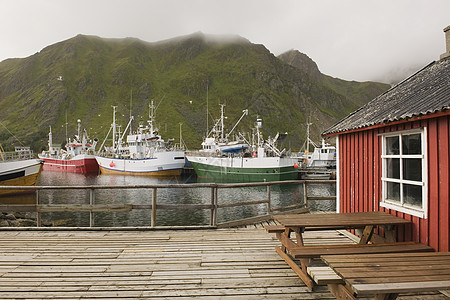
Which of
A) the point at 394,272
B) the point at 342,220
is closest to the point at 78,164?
the point at 342,220

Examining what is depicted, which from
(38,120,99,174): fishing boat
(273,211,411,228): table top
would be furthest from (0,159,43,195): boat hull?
(38,120,99,174): fishing boat

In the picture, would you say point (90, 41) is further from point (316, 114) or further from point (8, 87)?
point (316, 114)

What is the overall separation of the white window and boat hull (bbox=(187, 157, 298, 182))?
34.5 m

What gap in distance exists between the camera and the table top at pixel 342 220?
4.56m

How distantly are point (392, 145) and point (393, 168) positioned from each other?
42 centimetres

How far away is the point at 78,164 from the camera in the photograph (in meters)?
61.2

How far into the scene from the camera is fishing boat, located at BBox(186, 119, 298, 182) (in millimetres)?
40312

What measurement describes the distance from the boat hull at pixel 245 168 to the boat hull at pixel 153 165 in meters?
4.29

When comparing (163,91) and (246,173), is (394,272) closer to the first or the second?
(246,173)

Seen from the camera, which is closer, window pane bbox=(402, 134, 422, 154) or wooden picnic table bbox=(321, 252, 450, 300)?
wooden picnic table bbox=(321, 252, 450, 300)

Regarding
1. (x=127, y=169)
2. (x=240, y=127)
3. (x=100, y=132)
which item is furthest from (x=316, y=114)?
(x=127, y=169)

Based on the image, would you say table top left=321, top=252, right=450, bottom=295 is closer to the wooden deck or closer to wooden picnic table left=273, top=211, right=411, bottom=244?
the wooden deck

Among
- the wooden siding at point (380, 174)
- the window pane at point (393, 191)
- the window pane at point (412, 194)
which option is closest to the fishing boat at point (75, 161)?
the wooden siding at point (380, 174)

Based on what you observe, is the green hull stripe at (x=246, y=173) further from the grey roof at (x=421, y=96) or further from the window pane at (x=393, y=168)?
the window pane at (x=393, y=168)
